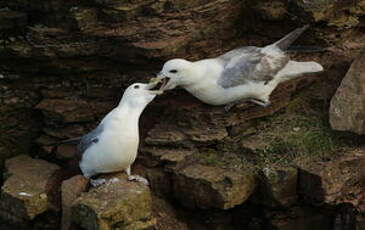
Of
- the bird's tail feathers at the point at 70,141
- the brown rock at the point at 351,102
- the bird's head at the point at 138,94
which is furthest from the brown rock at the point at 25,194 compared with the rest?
the brown rock at the point at 351,102

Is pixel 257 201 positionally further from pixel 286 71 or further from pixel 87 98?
pixel 87 98

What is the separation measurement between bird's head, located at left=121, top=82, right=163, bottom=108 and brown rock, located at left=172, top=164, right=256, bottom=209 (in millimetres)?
740

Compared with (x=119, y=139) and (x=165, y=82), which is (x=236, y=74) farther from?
(x=119, y=139)

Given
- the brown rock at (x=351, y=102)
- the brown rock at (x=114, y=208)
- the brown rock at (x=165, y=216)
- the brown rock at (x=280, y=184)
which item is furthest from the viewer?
the brown rock at (x=351, y=102)

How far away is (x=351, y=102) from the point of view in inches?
309

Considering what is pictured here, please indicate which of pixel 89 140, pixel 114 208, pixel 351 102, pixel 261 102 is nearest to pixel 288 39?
pixel 261 102

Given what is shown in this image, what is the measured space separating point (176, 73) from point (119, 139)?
0.86 meters

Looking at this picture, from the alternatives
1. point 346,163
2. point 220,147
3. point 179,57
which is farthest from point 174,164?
point 346,163

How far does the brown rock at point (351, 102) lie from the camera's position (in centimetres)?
772

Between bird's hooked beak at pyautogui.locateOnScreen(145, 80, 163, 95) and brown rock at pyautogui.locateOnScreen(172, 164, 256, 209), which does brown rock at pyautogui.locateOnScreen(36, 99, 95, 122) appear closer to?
bird's hooked beak at pyautogui.locateOnScreen(145, 80, 163, 95)

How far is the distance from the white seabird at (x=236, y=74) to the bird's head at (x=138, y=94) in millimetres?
237

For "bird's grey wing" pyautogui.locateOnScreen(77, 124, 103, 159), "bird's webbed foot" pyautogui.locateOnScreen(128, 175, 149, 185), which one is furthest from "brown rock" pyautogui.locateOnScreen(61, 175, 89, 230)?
"bird's webbed foot" pyautogui.locateOnScreen(128, 175, 149, 185)

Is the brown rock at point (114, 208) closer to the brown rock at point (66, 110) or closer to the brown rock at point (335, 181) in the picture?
the brown rock at point (66, 110)

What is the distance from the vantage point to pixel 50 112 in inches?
314
